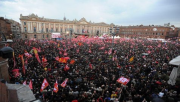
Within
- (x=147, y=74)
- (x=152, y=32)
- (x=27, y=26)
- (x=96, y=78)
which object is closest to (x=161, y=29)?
(x=152, y=32)

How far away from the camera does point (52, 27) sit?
5612 centimetres

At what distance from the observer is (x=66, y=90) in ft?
24.4

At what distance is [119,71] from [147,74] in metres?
2.93

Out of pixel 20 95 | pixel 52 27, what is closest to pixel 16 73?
pixel 20 95

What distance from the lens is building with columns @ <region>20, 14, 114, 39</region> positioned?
48562 mm

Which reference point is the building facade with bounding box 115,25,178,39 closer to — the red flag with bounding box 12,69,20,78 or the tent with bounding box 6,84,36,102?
the red flag with bounding box 12,69,20,78

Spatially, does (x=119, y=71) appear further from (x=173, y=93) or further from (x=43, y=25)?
(x=43, y=25)

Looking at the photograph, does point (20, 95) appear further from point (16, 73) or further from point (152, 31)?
point (152, 31)

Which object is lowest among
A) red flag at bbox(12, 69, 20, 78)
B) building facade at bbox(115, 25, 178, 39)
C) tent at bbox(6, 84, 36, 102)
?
red flag at bbox(12, 69, 20, 78)

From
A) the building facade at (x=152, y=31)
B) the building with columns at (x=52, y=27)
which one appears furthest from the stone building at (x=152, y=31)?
the building with columns at (x=52, y=27)

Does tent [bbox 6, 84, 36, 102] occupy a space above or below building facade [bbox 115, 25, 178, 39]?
below

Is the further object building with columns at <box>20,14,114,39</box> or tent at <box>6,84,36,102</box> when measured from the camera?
building with columns at <box>20,14,114,39</box>

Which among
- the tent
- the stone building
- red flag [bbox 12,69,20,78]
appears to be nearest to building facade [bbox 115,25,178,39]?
the stone building

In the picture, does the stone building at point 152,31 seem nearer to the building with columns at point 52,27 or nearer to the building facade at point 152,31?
the building facade at point 152,31
